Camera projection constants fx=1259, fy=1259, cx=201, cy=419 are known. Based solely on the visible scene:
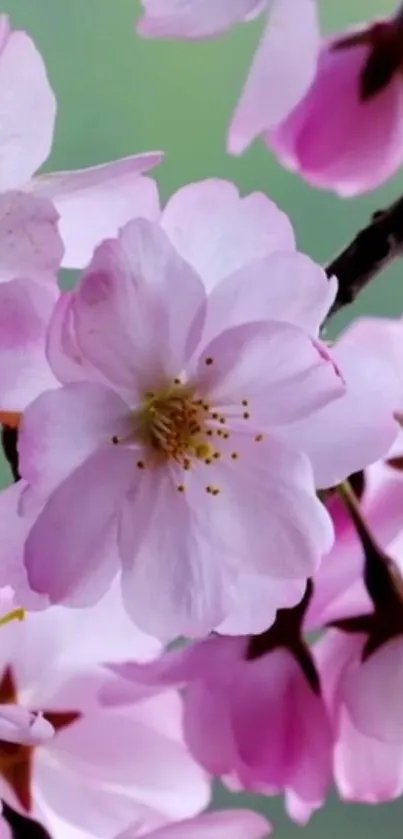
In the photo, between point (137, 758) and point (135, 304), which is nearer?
point (135, 304)

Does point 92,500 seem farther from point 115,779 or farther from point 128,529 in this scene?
point 115,779

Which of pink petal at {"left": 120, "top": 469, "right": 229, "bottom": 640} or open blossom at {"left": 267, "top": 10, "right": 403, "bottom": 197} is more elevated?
open blossom at {"left": 267, "top": 10, "right": 403, "bottom": 197}

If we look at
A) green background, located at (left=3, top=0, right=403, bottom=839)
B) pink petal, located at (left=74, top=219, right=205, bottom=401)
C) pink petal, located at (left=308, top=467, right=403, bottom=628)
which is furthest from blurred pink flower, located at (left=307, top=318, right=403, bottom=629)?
green background, located at (left=3, top=0, right=403, bottom=839)

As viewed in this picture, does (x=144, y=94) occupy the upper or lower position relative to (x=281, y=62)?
lower

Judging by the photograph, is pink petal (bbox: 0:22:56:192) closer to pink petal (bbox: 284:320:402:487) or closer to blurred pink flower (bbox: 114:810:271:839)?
pink petal (bbox: 284:320:402:487)

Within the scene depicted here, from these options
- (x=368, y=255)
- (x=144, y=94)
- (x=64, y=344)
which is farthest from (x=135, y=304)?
(x=144, y=94)

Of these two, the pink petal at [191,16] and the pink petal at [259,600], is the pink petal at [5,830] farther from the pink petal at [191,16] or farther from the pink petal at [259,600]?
the pink petal at [191,16]

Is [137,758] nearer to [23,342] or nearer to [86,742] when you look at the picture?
[86,742]

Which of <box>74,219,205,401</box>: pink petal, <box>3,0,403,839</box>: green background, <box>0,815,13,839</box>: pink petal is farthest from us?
<box>3,0,403,839</box>: green background
